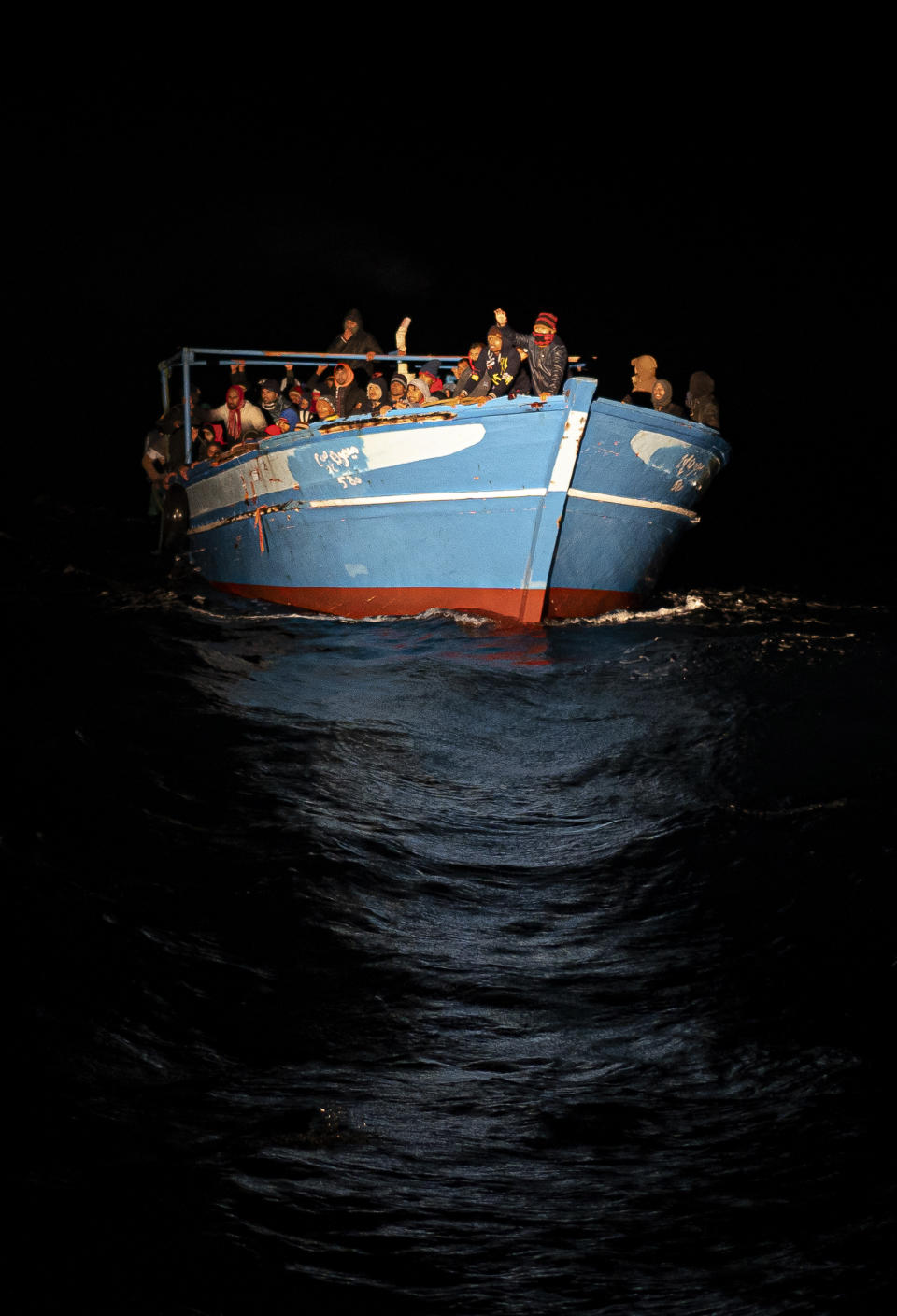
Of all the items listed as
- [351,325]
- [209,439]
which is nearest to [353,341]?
[351,325]

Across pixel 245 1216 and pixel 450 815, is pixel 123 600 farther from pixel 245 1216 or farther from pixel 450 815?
pixel 245 1216

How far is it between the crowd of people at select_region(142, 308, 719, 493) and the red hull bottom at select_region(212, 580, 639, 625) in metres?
1.79

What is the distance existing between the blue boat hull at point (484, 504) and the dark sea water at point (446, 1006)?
283 cm

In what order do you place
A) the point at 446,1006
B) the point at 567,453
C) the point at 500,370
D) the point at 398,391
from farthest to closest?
the point at 398,391, the point at 500,370, the point at 567,453, the point at 446,1006

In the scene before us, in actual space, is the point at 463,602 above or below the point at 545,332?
below

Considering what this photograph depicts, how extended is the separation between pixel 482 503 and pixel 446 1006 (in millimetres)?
7280

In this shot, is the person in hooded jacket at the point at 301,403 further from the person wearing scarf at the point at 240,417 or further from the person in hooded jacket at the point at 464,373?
the person in hooded jacket at the point at 464,373

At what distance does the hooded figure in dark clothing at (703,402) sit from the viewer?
1151 cm

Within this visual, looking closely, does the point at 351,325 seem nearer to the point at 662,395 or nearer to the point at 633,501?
the point at 662,395

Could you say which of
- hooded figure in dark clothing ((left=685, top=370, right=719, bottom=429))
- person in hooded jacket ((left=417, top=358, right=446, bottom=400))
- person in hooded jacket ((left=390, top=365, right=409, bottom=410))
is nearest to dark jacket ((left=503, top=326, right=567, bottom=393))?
hooded figure in dark clothing ((left=685, top=370, right=719, bottom=429))

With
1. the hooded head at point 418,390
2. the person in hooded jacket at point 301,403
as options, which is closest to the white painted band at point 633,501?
the hooded head at point 418,390

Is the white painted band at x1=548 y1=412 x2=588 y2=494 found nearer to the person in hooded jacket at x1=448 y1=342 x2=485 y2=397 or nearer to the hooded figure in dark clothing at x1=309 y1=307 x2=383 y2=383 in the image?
the person in hooded jacket at x1=448 y1=342 x2=485 y2=397

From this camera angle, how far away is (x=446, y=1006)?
13.1 ft

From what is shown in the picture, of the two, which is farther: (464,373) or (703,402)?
Answer: (464,373)
